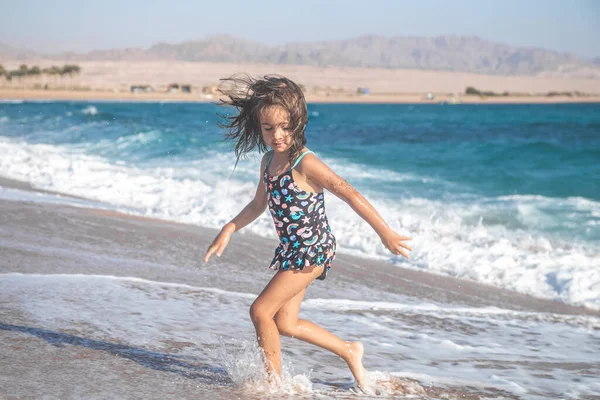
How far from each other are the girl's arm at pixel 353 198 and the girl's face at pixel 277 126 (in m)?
0.12

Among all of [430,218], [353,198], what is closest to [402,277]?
[353,198]

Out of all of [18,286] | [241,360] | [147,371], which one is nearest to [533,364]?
[241,360]

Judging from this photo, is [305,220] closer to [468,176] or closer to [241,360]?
[241,360]

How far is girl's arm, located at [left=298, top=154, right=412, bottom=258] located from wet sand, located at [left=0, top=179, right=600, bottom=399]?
2.53 feet

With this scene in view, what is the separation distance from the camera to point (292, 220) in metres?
3.33

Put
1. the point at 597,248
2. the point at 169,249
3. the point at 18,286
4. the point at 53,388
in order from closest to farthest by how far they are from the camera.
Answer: the point at 53,388
the point at 18,286
the point at 169,249
the point at 597,248

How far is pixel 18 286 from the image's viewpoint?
187 inches

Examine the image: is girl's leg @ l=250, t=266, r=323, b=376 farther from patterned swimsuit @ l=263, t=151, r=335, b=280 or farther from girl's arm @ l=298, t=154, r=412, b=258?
girl's arm @ l=298, t=154, r=412, b=258

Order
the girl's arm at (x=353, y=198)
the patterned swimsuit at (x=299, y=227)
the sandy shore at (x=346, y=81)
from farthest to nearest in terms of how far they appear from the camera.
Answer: the sandy shore at (x=346, y=81) → the patterned swimsuit at (x=299, y=227) → the girl's arm at (x=353, y=198)

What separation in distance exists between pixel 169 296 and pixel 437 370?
192cm

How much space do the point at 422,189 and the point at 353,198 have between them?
12.5 meters

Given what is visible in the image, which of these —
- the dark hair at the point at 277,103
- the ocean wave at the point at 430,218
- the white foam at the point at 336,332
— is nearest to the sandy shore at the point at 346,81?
the ocean wave at the point at 430,218

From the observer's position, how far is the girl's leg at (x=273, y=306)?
10.7 ft

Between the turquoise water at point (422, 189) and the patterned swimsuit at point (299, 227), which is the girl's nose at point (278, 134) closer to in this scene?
the patterned swimsuit at point (299, 227)
